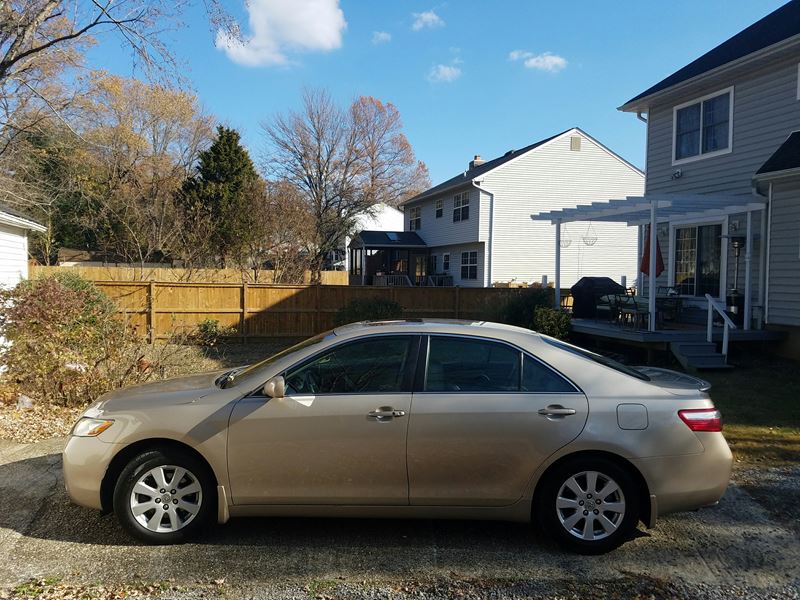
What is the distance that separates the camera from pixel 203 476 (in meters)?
3.81

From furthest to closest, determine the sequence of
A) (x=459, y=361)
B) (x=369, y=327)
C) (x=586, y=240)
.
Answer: (x=586, y=240) → (x=369, y=327) → (x=459, y=361)

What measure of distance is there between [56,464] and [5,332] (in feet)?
9.50

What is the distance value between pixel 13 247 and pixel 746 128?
51.4 feet

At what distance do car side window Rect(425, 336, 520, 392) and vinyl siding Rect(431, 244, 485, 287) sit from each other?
23.2m

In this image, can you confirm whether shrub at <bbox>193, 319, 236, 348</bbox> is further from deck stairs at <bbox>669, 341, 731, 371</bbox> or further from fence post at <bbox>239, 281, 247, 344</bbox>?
deck stairs at <bbox>669, 341, 731, 371</bbox>

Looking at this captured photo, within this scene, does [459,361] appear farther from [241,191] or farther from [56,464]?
[241,191]

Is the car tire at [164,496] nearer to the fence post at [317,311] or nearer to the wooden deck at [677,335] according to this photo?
the wooden deck at [677,335]

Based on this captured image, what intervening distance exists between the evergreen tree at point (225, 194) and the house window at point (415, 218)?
10122 mm

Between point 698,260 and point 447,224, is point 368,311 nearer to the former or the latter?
point 698,260

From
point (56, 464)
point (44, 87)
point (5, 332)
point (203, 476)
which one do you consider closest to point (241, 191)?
point (44, 87)

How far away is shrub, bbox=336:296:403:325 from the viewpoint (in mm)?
14570

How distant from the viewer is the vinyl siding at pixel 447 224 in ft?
89.8

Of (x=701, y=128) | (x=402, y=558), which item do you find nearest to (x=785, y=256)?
(x=701, y=128)

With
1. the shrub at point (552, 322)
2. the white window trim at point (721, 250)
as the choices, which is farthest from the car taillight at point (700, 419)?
the white window trim at point (721, 250)
